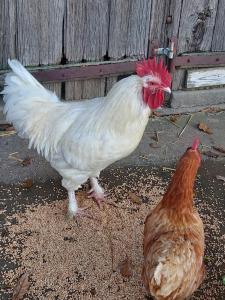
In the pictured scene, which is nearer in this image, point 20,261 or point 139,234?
point 20,261

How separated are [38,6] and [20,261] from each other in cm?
240

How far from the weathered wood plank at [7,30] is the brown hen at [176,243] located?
7.75ft

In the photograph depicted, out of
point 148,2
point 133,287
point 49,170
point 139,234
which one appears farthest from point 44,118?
point 148,2

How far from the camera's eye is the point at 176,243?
3223mm

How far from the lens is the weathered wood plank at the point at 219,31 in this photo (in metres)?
5.49

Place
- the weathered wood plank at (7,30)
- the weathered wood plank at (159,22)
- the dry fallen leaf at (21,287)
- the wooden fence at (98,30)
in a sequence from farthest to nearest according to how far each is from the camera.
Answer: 1. the weathered wood plank at (159,22)
2. the wooden fence at (98,30)
3. the weathered wood plank at (7,30)
4. the dry fallen leaf at (21,287)

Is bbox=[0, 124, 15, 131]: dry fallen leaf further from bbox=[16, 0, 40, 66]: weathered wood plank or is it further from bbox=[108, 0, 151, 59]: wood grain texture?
bbox=[108, 0, 151, 59]: wood grain texture

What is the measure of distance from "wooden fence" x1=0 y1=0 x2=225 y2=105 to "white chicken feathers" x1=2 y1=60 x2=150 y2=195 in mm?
849

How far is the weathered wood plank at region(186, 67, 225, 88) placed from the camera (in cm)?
577

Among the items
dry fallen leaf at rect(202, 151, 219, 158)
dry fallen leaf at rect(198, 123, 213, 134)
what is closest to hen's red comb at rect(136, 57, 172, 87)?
dry fallen leaf at rect(202, 151, 219, 158)

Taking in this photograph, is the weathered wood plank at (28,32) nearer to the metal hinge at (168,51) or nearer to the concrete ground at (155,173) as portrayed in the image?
the concrete ground at (155,173)

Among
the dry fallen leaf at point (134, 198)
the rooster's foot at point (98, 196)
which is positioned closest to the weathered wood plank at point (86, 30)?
the rooster's foot at point (98, 196)

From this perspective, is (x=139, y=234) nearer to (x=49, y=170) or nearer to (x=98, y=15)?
(x=49, y=170)

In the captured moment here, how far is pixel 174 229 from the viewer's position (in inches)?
134
